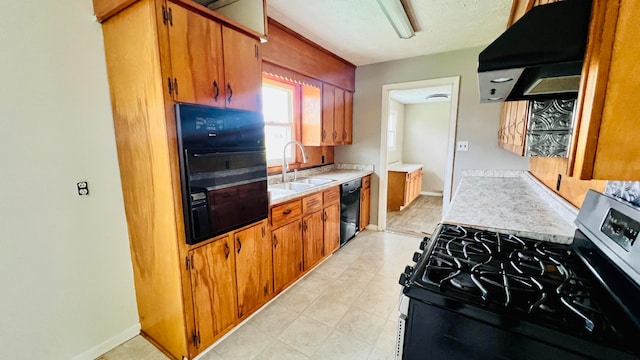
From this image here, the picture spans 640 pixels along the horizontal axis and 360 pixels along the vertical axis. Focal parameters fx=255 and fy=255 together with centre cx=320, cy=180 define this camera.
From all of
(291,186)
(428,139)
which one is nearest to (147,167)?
(291,186)

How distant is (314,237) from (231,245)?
1107 mm

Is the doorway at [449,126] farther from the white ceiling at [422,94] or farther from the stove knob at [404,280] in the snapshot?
the stove knob at [404,280]

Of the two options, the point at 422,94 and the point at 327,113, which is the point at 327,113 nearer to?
the point at 327,113

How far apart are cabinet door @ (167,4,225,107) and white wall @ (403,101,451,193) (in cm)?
581

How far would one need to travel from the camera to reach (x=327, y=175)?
348 centimetres

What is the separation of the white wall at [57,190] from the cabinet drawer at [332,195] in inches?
70.1

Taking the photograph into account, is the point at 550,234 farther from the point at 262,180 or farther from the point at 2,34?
the point at 2,34

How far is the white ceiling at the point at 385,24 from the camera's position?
6.64 feet

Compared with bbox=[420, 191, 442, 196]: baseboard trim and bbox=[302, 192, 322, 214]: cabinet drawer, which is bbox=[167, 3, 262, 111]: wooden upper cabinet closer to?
bbox=[302, 192, 322, 214]: cabinet drawer

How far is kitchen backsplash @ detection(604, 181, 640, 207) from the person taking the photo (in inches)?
32.5

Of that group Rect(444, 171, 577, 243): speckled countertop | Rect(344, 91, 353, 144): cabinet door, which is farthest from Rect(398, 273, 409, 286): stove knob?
Rect(344, 91, 353, 144): cabinet door

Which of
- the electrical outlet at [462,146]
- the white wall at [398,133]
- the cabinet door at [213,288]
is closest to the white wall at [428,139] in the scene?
the white wall at [398,133]

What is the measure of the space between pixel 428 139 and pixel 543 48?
20.0 ft

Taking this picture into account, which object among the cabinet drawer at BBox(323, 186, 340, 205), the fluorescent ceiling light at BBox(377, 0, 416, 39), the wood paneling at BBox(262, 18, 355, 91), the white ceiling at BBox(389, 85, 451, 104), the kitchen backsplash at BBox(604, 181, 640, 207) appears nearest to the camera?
the kitchen backsplash at BBox(604, 181, 640, 207)
